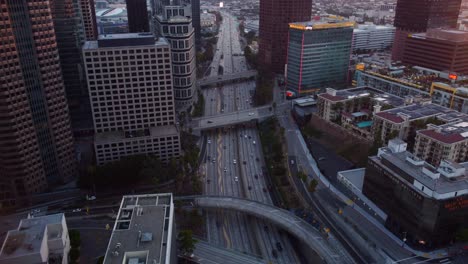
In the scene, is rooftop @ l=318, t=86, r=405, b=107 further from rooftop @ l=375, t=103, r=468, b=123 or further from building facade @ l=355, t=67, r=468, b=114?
building facade @ l=355, t=67, r=468, b=114

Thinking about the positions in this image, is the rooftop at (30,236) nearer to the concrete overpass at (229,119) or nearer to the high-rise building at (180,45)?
the concrete overpass at (229,119)

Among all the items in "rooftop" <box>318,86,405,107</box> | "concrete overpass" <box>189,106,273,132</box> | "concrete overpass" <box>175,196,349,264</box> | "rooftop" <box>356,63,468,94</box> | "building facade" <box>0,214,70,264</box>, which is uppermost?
"rooftop" <box>356,63,468,94</box>

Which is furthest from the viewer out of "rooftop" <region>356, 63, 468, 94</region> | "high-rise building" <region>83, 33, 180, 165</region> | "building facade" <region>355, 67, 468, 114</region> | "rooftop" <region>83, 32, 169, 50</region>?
"rooftop" <region>356, 63, 468, 94</region>

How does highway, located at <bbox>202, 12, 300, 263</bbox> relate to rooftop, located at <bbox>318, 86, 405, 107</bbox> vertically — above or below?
below

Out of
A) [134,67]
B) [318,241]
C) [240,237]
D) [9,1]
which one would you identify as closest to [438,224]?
[318,241]

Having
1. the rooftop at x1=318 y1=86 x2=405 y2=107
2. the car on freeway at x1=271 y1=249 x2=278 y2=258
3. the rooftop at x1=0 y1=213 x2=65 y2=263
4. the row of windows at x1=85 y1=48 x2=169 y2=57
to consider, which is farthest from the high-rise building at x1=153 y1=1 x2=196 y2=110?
the rooftop at x1=0 y1=213 x2=65 y2=263

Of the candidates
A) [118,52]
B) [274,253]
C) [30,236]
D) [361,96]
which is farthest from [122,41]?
[361,96]

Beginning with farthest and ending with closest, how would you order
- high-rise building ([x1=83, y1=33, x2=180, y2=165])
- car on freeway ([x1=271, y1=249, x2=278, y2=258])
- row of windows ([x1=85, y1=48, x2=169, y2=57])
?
high-rise building ([x1=83, y1=33, x2=180, y2=165]) → row of windows ([x1=85, y1=48, x2=169, y2=57]) → car on freeway ([x1=271, y1=249, x2=278, y2=258])
